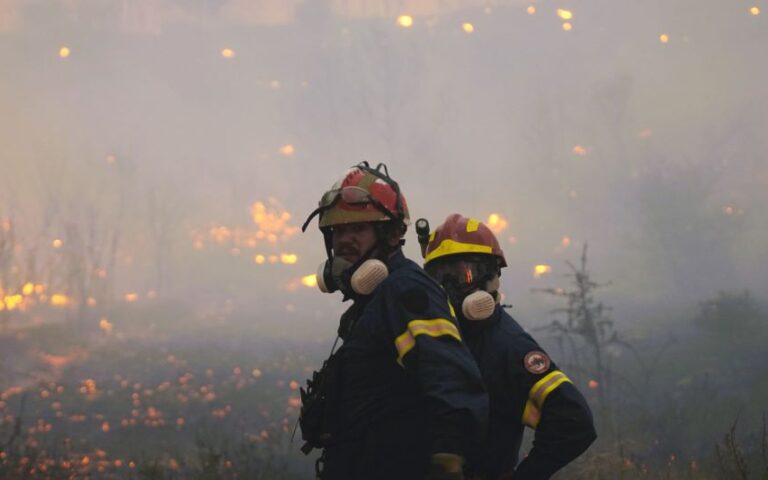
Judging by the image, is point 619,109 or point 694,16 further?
point 694,16

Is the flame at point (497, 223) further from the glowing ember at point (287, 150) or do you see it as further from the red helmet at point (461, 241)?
the red helmet at point (461, 241)

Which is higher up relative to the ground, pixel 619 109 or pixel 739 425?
pixel 619 109

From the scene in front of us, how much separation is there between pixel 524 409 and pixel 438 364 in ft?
3.54

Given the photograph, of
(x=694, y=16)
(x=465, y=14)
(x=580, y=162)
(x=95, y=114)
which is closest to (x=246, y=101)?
(x=95, y=114)

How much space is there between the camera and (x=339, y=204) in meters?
2.69

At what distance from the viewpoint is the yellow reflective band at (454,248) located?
364cm

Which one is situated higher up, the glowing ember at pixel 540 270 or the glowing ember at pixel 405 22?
the glowing ember at pixel 405 22

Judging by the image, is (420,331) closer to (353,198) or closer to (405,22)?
(353,198)

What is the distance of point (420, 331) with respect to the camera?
7.43 feet

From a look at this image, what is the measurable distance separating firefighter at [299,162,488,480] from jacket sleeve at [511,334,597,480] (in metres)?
0.83

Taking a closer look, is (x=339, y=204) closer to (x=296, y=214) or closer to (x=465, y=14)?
(x=296, y=214)

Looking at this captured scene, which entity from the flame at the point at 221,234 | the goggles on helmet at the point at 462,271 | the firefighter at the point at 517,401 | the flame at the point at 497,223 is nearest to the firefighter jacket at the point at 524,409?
the firefighter at the point at 517,401

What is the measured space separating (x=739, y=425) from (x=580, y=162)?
68.4 m

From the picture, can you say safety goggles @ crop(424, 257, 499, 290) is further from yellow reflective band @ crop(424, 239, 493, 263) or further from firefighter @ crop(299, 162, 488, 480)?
firefighter @ crop(299, 162, 488, 480)
